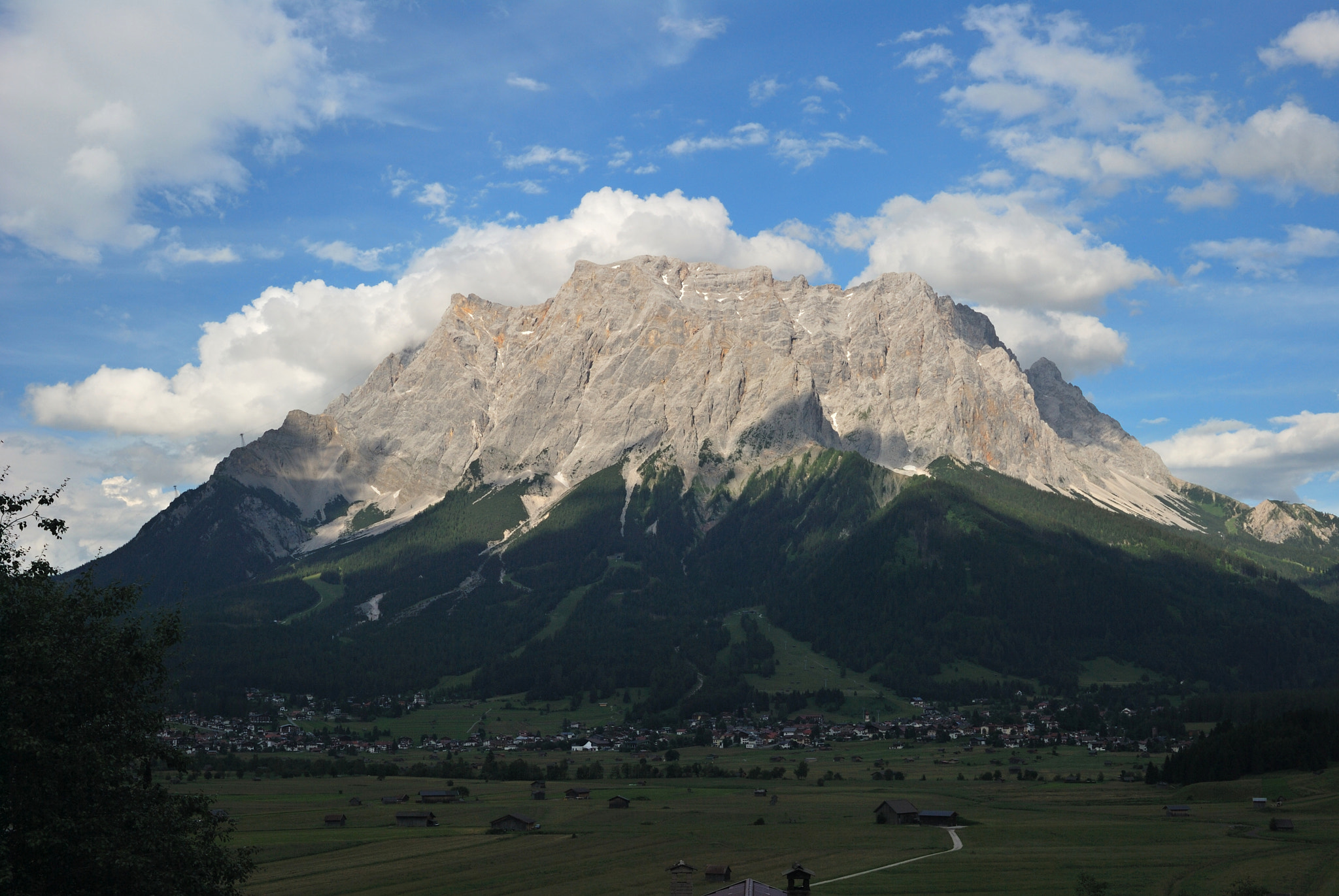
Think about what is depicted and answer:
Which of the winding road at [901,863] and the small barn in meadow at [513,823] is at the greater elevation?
the winding road at [901,863]

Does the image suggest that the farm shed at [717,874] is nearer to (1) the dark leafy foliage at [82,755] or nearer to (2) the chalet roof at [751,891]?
(2) the chalet roof at [751,891]

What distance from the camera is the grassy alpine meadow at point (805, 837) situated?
7975 cm

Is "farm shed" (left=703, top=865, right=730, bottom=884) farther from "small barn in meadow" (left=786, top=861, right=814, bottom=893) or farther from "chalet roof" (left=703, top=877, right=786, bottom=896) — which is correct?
"chalet roof" (left=703, top=877, right=786, bottom=896)

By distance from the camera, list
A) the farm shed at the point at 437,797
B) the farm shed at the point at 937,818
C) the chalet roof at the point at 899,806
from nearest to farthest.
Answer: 1. the farm shed at the point at 937,818
2. the chalet roof at the point at 899,806
3. the farm shed at the point at 437,797

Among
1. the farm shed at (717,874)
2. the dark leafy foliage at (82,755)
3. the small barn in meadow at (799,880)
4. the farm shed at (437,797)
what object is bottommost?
the farm shed at (437,797)

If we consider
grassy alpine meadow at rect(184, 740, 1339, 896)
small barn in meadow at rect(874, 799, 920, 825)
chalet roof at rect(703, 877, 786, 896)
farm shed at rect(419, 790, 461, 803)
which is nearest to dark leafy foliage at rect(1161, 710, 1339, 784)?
grassy alpine meadow at rect(184, 740, 1339, 896)

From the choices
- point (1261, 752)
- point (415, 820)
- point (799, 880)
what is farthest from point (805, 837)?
point (1261, 752)

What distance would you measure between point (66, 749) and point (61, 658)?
11.0ft

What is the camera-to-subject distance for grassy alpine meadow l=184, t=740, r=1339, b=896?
7975 centimetres

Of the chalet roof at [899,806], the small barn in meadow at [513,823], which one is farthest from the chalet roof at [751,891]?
the chalet roof at [899,806]

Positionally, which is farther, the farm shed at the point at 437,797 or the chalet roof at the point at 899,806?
the farm shed at the point at 437,797

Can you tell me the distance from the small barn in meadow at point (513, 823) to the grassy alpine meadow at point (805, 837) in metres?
2.00

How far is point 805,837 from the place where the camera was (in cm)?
10438

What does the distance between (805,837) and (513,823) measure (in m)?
32.1
